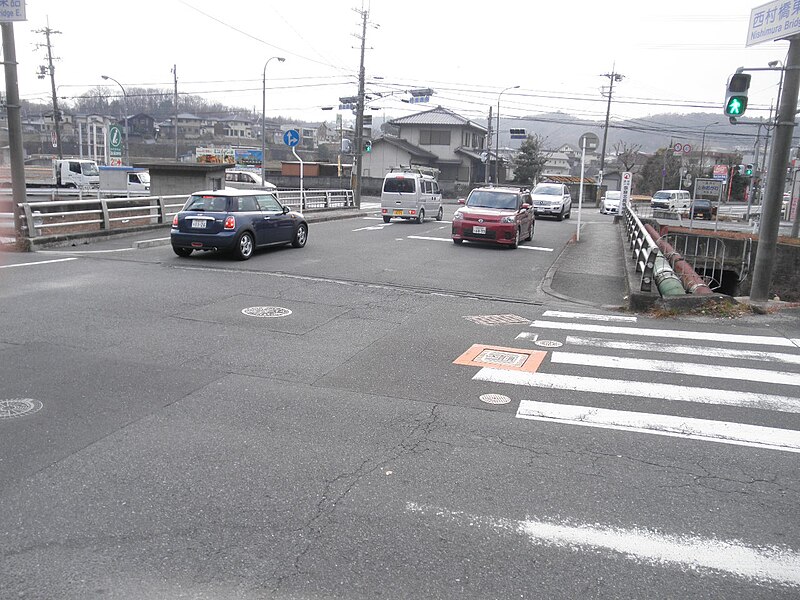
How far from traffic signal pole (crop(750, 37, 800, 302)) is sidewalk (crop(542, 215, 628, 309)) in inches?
91.5

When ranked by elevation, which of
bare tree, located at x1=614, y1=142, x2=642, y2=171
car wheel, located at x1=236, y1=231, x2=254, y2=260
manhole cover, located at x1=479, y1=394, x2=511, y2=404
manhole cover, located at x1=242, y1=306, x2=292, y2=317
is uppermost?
bare tree, located at x1=614, y1=142, x2=642, y2=171

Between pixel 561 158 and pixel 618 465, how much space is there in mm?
130422

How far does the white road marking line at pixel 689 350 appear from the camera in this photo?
8.01 m

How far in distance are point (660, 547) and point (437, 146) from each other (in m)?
67.5

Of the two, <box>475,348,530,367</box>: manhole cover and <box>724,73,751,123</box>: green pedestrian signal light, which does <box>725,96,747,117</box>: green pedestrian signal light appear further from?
<box>475,348,530,367</box>: manhole cover

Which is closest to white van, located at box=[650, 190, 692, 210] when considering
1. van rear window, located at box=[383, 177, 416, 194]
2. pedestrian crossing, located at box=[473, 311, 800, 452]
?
van rear window, located at box=[383, 177, 416, 194]

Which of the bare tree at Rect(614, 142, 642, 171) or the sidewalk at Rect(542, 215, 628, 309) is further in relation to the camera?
the bare tree at Rect(614, 142, 642, 171)

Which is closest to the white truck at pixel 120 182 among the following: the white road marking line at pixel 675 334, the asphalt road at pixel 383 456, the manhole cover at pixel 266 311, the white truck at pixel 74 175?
the white truck at pixel 74 175

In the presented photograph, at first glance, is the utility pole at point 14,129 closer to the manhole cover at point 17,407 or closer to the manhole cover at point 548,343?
the manhole cover at point 17,407

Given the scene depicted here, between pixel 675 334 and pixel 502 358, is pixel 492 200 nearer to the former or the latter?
pixel 675 334

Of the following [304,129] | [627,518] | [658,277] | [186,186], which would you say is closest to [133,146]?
[304,129]

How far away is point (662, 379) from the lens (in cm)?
698

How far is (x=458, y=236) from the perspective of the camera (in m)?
20.2

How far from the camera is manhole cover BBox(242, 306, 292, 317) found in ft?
31.6
